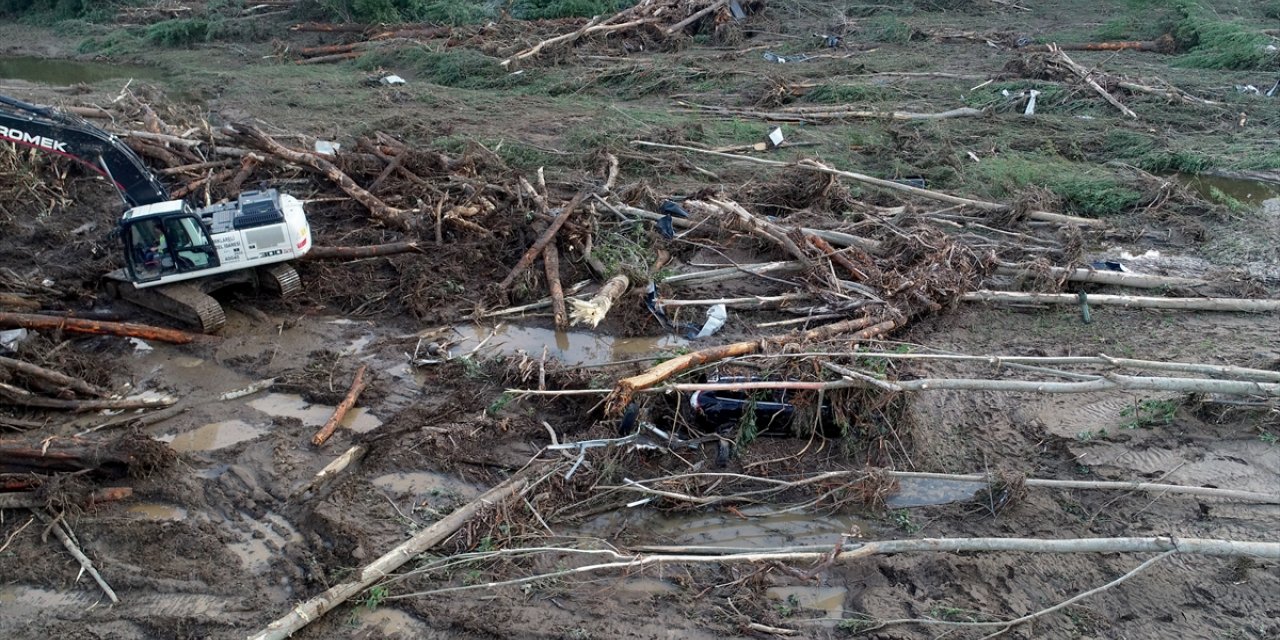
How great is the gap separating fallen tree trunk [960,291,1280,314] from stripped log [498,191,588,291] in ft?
18.5

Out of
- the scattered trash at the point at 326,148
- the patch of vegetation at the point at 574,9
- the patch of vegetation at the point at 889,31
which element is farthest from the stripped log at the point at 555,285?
the patch of vegetation at the point at 574,9

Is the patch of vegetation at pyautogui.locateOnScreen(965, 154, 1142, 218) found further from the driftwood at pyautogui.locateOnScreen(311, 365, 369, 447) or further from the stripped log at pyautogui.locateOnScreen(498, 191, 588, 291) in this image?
the driftwood at pyautogui.locateOnScreen(311, 365, 369, 447)

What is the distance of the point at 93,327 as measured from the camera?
10.2 meters

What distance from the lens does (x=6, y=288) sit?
10945 millimetres

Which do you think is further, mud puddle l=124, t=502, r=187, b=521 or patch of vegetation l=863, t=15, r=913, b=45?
patch of vegetation l=863, t=15, r=913, b=45

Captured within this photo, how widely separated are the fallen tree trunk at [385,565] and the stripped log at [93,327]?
5.24 m

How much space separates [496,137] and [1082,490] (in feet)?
41.6

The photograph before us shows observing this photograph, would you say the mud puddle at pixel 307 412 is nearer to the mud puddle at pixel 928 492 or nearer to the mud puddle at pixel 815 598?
the mud puddle at pixel 815 598

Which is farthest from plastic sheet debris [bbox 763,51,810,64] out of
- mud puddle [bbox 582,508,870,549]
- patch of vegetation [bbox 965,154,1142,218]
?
mud puddle [bbox 582,508,870,549]

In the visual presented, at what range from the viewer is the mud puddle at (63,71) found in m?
24.4

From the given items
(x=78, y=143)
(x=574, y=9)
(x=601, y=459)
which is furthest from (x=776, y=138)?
(x=574, y=9)

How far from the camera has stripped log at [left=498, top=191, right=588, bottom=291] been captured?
11.5m

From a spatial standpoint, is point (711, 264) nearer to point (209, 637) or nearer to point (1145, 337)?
point (1145, 337)

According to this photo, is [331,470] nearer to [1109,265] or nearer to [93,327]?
[93,327]
